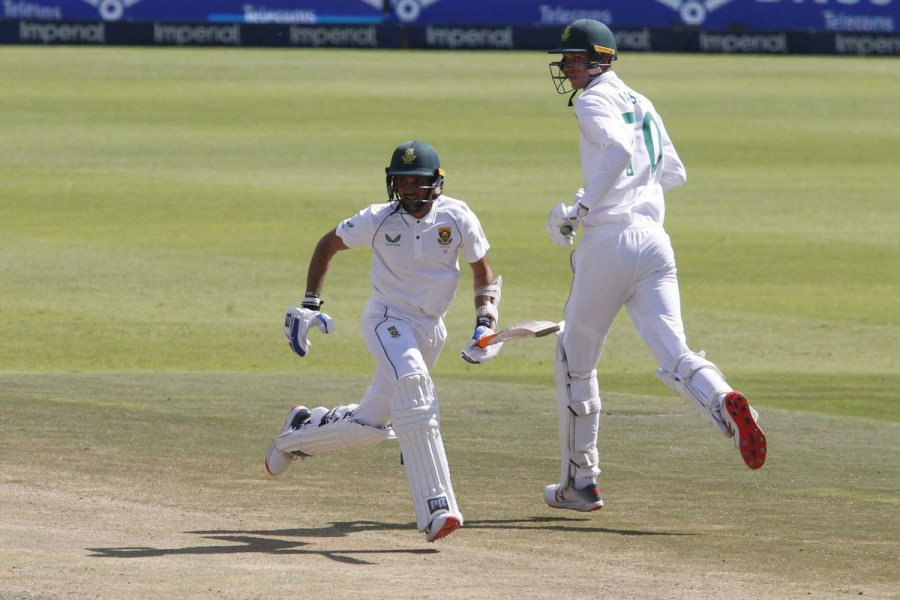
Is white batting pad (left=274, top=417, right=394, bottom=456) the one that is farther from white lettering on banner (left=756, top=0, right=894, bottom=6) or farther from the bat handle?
white lettering on banner (left=756, top=0, right=894, bottom=6)

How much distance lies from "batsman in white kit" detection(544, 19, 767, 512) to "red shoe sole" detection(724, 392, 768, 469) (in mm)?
73

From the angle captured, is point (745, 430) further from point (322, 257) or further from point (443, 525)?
point (322, 257)

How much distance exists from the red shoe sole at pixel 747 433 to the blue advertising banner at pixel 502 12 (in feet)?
90.6

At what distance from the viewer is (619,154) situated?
6680 millimetres

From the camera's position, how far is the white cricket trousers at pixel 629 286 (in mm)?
6746

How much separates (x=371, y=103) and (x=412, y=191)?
71.8ft

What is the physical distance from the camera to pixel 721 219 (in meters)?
19.9

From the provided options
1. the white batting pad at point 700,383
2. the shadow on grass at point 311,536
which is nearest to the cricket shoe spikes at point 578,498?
the shadow on grass at point 311,536

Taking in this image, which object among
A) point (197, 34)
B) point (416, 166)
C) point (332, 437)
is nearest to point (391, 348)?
point (332, 437)

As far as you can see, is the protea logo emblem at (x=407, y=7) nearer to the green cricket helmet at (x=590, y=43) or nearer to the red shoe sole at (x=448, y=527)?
the green cricket helmet at (x=590, y=43)

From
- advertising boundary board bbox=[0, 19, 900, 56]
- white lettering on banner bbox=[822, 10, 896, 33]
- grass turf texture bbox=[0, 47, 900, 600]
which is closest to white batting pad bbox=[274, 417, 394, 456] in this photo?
grass turf texture bbox=[0, 47, 900, 600]

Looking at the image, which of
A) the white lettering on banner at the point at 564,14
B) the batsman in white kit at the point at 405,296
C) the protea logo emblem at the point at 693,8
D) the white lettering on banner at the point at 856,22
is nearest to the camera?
the batsman in white kit at the point at 405,296

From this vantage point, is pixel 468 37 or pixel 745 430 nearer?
pixel 745 430

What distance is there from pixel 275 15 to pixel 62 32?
4.44 meters
